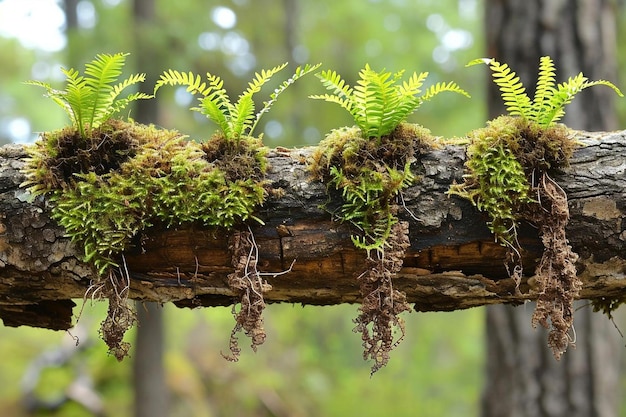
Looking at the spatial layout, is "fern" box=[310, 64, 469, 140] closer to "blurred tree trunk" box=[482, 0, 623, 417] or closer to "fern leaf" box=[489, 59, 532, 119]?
"fern leaf" box=[489, 59, 532, 119]

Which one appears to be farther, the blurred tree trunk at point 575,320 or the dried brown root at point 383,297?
the blurred tree trunk at point 575,320

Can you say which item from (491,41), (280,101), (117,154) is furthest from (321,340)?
(117,154)

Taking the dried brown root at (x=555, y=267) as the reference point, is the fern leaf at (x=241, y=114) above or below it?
above

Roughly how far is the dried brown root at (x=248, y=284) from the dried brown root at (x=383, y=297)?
314mm

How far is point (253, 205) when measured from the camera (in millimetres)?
1843

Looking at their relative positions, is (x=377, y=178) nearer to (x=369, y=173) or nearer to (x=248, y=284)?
(x=369, y=173)

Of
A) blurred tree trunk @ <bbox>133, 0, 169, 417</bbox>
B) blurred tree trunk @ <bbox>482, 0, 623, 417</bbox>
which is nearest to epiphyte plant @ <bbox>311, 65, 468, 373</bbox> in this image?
blurred tree trunk @ <bbox>482, 0, 623, 417</bbox>

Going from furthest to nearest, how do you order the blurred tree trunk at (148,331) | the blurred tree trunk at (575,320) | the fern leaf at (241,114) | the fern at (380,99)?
the blurred tree trunk at (148,331) → the blurred tree trunk at (575,320) → the fern leaf at (241,114) → the fern at (380,99)

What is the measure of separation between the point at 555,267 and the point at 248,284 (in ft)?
3.13

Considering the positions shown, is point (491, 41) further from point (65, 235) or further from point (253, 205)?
point (65, 235)

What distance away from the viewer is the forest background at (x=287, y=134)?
6945 mm

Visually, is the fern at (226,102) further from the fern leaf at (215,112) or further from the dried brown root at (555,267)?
the dried brown root at (555,267)

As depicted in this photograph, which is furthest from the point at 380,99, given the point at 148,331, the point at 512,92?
the point at 148,331

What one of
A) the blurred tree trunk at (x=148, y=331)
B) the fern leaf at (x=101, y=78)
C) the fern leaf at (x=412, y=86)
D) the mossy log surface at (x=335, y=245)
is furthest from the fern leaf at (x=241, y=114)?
the blurred tree trunk at (x=148, y=331)
